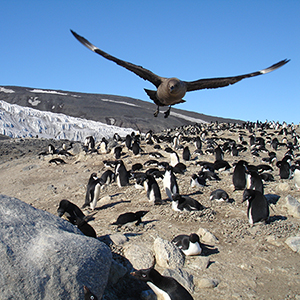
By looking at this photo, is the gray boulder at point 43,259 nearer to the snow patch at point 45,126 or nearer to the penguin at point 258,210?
the penguin at point 258,210

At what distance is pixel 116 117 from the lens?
36.4m

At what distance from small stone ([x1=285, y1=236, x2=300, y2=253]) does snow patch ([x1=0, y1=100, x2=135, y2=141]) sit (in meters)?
24.9

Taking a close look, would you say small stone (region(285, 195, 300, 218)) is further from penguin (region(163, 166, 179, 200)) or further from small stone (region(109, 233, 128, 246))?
small stone (region(109, 233, 128, 246))

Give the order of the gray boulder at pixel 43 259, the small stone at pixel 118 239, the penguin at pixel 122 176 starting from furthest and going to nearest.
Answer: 1. the penguin at pixel 122 176
2. the small stone at pixel 118 239
3. the gray boulder at pixel 43 259

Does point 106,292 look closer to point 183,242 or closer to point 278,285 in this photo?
point 183,242

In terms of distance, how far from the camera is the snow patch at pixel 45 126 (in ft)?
91.8

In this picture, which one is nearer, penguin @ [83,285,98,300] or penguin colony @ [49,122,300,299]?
penguin @ [83,285,98,300]

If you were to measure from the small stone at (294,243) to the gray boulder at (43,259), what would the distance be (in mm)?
3342

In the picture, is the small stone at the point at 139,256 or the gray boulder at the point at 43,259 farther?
the small stone at the point at 139,256

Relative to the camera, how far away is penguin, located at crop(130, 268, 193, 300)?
10.1 ft

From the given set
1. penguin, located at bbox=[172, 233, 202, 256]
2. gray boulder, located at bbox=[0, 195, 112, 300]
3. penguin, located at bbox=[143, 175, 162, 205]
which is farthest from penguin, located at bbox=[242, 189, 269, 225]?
gray boulder, located at bbox=[0, 195, 112, 300]

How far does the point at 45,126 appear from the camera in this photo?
Answer: 2945 centimetres

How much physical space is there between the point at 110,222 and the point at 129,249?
2.09 m

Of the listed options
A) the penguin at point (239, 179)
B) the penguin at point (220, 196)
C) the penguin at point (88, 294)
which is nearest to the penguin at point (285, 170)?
the penguin at point (239, 179)
